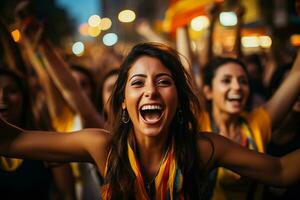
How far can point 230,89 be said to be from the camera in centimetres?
383

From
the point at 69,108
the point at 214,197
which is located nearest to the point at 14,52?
the point at 69,108

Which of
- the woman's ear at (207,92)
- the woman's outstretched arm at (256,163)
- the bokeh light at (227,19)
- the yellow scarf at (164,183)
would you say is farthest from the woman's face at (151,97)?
the bokeh light at (227,19)

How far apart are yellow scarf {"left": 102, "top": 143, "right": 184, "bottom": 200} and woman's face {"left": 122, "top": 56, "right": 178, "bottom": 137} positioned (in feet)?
0.65

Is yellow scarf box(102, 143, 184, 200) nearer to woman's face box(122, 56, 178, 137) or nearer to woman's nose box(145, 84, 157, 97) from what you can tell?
woman's face box(122, 56, 178, 137)

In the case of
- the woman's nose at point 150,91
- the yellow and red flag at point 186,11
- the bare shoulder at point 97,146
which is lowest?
the bare shoulder at point 97,146

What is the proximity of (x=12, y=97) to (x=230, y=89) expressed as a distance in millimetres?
1820

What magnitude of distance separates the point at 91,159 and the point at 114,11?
422ft

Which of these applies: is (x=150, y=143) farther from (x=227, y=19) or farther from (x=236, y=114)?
(x=227, y=19)

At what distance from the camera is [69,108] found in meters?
4.31

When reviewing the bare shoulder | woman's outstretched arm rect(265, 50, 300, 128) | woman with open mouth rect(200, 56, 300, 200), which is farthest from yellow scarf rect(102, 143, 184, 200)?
woman's outstretched arm rect(265, 50, 300, 128)

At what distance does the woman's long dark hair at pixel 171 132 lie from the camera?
2537 millimetres

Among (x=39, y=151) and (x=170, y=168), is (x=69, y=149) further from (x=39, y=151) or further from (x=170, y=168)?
(x=170, y=168)

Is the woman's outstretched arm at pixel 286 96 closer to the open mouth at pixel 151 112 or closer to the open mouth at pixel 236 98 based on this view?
the open mouth at pixel 236 98

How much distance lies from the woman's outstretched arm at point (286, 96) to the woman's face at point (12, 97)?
2.02 metres
